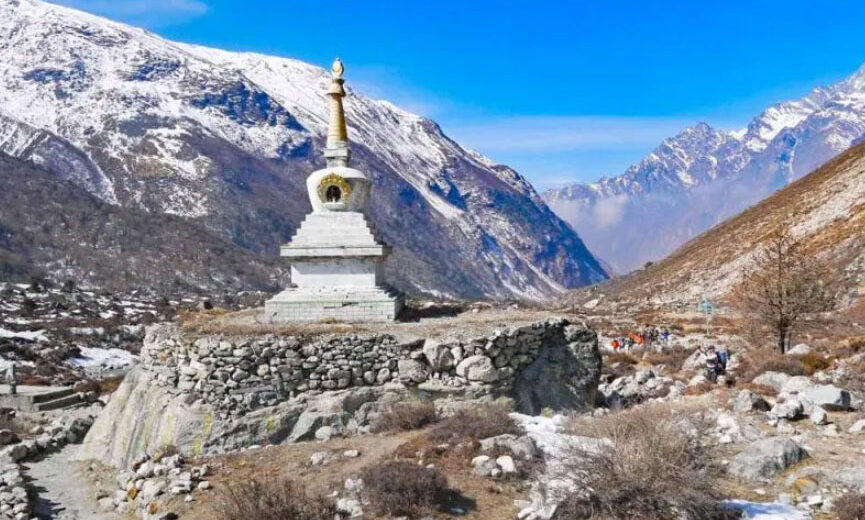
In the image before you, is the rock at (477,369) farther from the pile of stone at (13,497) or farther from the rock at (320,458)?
the pile of stone at (13,497)

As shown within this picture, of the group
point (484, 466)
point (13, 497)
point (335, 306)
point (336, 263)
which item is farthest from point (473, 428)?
point (13, 497)

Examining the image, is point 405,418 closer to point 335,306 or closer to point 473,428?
point 473,428

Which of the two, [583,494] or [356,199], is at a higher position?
[356,199]

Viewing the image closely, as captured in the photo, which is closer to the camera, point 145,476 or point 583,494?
point 583,494

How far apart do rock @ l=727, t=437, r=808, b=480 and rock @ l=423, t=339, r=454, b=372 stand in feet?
21.9

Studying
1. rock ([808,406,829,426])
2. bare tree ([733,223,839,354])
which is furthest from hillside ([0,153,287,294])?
rock ([808,406,829,426])

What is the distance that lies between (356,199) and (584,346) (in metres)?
8.20

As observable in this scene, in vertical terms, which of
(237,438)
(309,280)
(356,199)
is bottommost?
(237,438)

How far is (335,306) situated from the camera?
65.0ft

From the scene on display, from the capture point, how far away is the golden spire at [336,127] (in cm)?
2255

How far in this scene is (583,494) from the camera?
8.80 meters

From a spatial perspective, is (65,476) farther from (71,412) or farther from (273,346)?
(71,412)

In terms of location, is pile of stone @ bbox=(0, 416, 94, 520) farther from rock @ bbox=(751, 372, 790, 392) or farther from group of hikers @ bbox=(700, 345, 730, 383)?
group of hikers @ bbox=(700, 345, 730, 383)

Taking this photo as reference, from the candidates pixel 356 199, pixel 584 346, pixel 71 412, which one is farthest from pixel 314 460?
pixel 71 412
